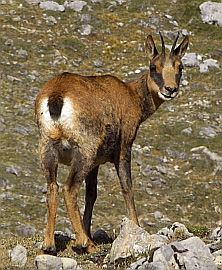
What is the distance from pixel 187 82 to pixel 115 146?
1430 centimetres

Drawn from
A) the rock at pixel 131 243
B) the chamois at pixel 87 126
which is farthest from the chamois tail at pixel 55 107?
the rock at pixel 131 243

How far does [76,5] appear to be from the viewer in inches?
1207

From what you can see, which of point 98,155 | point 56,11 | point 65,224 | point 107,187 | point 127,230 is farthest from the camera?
point 56,11

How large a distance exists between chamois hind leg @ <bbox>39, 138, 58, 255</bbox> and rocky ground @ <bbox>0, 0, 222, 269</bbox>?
47 cm

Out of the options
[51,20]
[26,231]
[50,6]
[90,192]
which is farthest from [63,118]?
[50,6]

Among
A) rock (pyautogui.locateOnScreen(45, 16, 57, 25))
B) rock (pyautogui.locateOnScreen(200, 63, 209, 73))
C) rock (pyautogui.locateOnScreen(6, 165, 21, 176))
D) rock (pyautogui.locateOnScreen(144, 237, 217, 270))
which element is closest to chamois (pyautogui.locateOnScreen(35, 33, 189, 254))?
rock (pyautogui.locateOnScreen(144, 237, 217, 270))

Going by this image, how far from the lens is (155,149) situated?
21.6m

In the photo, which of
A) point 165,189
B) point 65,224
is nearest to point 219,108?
point 165,189

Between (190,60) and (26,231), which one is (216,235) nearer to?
(26,231)

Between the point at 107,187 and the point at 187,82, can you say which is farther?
the point at 187,82

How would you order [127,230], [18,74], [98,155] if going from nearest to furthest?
A: 1. [127,230]
2. [98,155]
3. [18,74]

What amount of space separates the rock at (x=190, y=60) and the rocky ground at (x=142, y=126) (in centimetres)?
6

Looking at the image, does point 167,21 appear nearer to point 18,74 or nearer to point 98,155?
point 18,74

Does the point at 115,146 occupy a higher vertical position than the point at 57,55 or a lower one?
higher
